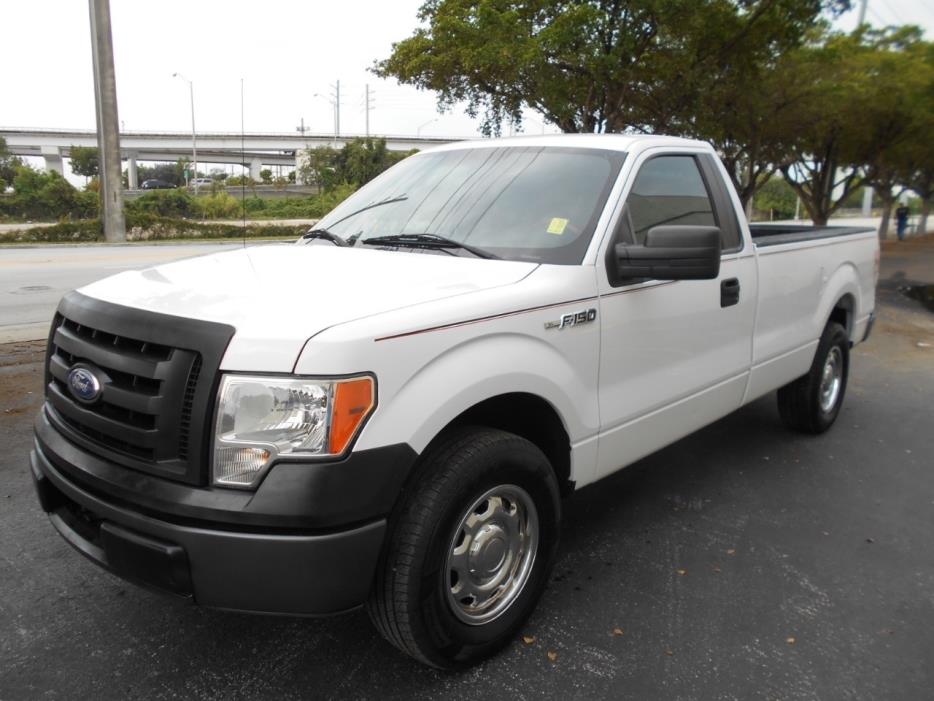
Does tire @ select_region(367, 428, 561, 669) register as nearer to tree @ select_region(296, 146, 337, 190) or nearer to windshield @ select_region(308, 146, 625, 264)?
windshield @ select_region(308, 146, 625, 264)

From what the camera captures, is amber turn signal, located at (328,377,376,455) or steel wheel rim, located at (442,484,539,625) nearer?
amber turn signal, located at (328,377,376,455)

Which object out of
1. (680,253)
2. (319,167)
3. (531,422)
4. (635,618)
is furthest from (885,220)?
(531,422)

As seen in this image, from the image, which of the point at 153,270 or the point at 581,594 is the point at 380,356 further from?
the point at 581,594

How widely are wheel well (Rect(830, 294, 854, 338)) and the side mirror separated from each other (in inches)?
116

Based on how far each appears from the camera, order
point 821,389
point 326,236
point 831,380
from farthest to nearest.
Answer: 1. point 831,380
2. point 821,389
3. point 326,236

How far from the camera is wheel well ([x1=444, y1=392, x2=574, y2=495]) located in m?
2.70

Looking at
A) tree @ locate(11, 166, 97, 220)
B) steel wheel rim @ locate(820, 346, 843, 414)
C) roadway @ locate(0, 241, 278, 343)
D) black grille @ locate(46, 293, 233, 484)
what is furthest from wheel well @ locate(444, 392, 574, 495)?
tree @ locate(11, 166, 97, 220)

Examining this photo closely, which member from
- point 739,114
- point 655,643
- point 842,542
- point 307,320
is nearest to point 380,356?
point 307,320

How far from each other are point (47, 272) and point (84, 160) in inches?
2444

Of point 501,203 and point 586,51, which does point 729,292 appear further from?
point 586,51

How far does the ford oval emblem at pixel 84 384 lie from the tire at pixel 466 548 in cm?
102

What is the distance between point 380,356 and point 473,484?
0.55 m

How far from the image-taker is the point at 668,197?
12.0ft

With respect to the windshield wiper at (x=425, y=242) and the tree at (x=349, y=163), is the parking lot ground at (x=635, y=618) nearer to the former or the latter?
the windshield wiper at (x=425, y=242)
